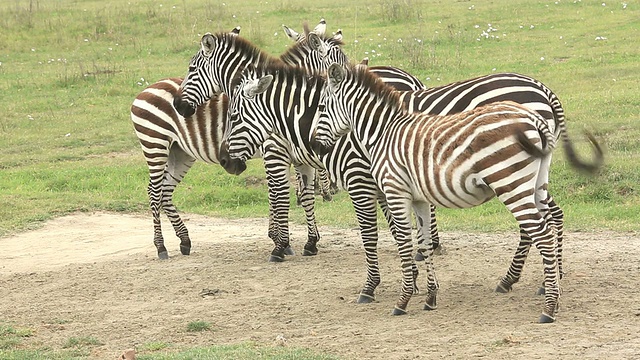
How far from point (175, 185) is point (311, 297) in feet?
10.1

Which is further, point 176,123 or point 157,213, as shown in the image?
point 157,213

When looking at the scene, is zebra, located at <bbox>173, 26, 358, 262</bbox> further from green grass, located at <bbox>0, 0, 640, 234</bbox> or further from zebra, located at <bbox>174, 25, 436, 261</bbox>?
green grass, located at <bbox>0, 0, 640, 234</bbox>

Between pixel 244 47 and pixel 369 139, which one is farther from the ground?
pixel 244 47

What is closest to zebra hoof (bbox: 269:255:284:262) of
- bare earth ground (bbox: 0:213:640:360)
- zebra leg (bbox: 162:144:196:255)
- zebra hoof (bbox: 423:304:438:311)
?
bare earth ground (bbox: 0:213:640:360)

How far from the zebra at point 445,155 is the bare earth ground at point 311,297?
1.55ft

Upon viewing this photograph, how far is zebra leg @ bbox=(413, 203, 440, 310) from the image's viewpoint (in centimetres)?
782

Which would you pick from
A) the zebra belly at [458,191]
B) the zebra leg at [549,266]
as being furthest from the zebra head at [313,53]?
the zebra leg at [549,266]

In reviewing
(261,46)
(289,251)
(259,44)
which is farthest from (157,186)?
(259,44)

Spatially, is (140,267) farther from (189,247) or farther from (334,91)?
(334,91)

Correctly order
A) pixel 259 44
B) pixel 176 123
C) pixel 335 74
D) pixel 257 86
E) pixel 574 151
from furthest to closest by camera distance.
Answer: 1. pixel 259 44
2. pixel 176 123
3. pixel 257 86
4. pixel 335 74
5. pixel 574 151

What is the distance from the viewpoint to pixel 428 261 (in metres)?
7.86

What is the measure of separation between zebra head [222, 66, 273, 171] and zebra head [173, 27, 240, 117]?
93 centimetres

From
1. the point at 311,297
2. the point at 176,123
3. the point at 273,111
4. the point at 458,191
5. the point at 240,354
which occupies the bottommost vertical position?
the point at 311,297

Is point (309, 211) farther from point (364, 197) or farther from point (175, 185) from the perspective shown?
point (364, 197)
